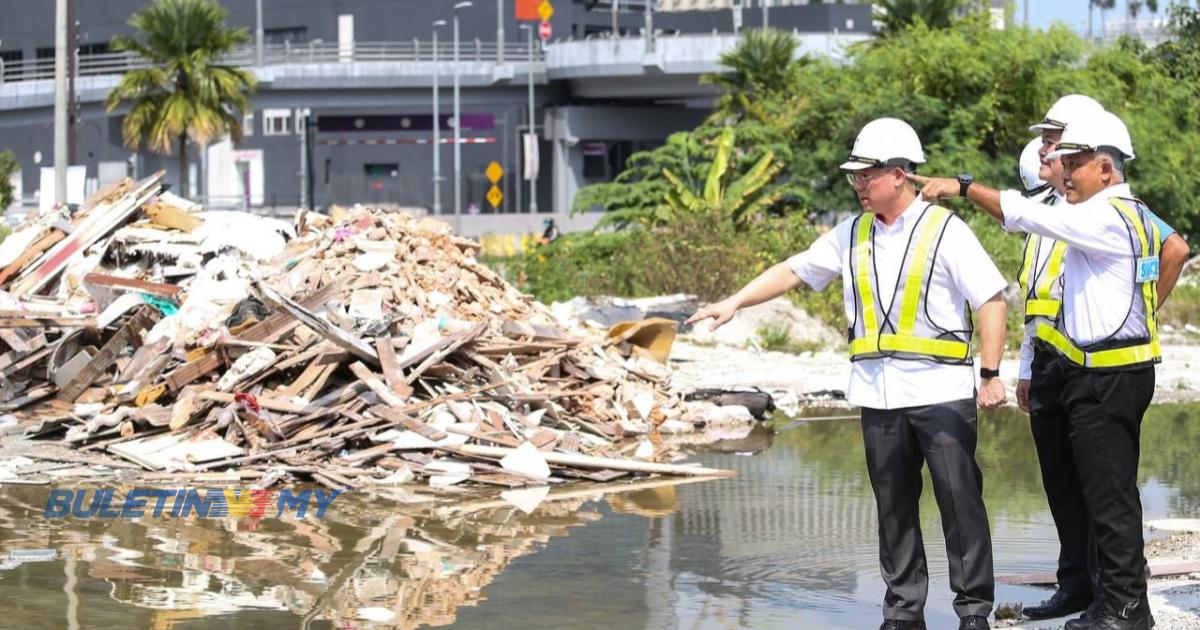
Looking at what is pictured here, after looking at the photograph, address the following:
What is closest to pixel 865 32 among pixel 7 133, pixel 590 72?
pixel 590 72

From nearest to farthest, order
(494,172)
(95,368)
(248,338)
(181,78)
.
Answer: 1. (248,338)
2. (95,368)
3. (181,78)
4. (494,172)

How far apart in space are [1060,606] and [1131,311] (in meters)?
1.36

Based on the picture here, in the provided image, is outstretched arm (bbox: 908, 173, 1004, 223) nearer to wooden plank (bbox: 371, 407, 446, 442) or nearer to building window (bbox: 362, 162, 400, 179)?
wooden plank (bbox: 371, 407, 446, 442)

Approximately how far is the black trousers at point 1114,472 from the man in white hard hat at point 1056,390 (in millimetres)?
178

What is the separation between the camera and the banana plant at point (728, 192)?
93.2ft

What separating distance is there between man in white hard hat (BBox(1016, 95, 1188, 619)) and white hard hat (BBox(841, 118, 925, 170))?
0.71 meters

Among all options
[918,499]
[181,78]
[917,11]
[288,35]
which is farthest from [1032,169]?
[288,35]

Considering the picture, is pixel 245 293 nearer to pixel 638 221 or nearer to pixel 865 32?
pixel 638 221

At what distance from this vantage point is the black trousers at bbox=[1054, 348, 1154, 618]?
6840 mm

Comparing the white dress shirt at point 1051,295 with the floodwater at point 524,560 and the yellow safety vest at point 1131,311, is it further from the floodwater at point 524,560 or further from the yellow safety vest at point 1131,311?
the floodwater at point 524,560

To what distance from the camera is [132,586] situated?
8469 millimetres

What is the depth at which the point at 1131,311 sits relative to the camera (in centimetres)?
686

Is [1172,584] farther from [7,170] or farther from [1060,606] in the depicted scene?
[7,170]

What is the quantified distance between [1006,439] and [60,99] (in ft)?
71.0
